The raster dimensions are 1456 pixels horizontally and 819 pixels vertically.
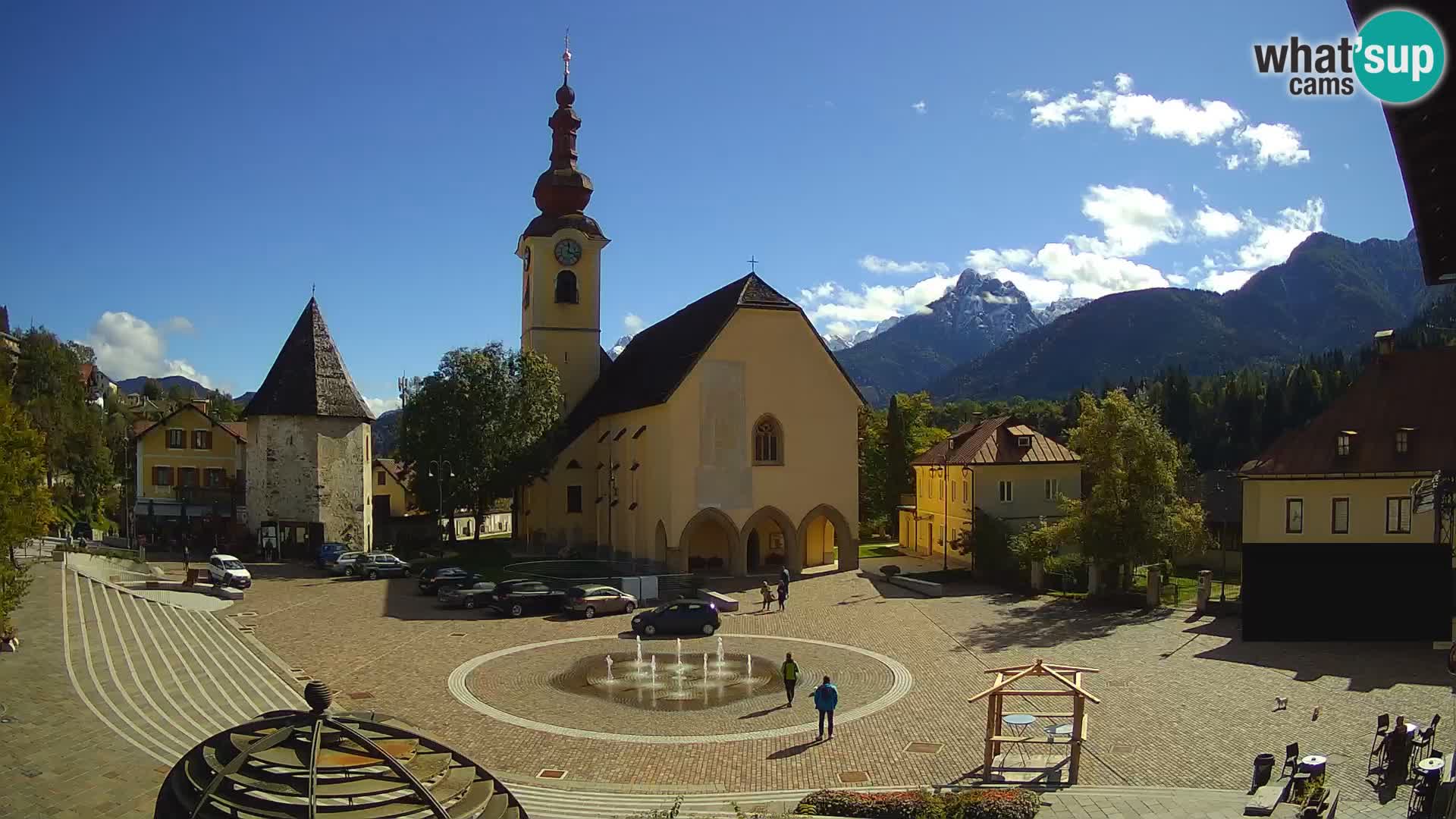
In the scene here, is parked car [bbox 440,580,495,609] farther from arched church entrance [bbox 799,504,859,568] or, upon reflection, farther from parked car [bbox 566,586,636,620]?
arched church entrance [bbox 799,504,859,568]

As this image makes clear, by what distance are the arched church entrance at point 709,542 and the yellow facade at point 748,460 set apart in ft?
0.20

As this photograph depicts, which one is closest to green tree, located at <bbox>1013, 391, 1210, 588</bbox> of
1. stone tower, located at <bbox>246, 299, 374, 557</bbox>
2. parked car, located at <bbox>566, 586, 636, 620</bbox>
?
parked car, located at <bbox>566, 586, 636, 620</bbox>

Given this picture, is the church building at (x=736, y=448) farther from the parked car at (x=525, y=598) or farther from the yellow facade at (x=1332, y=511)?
the yellow facade at (x=1332, y=511)

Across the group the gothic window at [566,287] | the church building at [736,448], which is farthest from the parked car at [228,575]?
the gothic window at [566,287]

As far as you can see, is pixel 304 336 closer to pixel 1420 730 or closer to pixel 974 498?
pixel 974 498

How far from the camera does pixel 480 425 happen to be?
47781 mm

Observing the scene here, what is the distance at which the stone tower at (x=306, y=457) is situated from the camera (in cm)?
4769

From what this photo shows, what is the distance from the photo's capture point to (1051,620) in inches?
1228

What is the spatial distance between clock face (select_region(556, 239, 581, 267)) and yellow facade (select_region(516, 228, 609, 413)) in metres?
0.09

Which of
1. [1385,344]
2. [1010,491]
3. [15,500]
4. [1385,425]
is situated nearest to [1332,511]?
[1385,425]

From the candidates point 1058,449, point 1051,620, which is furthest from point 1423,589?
point 1058,449

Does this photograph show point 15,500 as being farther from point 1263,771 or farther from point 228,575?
point 1263,771

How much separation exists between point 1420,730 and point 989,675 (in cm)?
924

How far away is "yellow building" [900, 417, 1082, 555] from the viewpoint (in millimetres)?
46094
